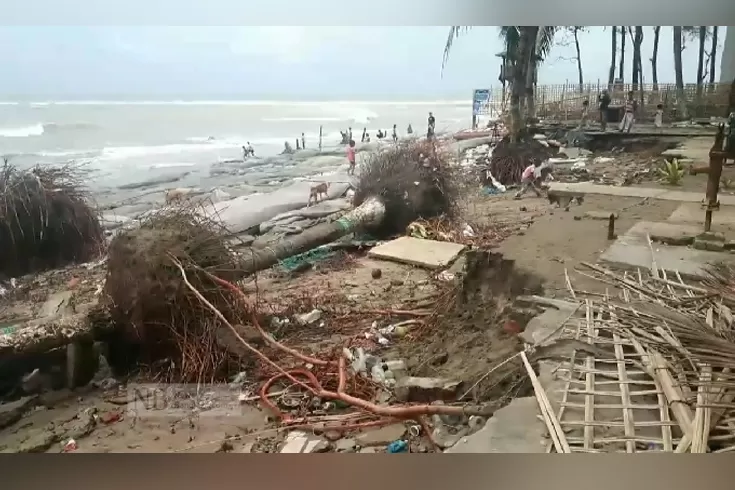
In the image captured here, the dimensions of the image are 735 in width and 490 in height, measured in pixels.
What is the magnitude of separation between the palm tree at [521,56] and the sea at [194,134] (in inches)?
5.3

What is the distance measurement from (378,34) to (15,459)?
1.59 meters

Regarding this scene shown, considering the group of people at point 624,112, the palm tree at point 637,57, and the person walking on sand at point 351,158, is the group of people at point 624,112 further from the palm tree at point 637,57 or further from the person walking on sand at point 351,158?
the person walking on sand at point 351,158

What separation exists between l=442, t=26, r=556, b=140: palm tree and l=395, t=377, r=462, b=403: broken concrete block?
2.32 ft

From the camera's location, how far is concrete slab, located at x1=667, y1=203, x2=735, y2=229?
1.55 meters

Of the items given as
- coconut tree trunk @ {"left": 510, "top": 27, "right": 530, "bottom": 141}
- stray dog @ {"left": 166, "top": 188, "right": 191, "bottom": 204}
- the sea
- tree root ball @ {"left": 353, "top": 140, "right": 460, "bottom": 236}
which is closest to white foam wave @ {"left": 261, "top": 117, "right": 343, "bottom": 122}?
the sea

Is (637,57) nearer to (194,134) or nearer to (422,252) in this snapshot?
(422,252)

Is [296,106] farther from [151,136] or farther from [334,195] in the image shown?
[151,136]

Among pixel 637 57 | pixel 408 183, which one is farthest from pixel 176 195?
pixel 637 57

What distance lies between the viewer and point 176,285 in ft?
5.14

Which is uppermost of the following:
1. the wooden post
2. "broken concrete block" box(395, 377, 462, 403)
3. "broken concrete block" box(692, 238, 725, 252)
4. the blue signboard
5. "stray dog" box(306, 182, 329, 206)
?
the blue signboard

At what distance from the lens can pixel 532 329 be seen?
5.13 feet

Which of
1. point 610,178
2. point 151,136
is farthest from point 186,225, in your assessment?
point 610,178

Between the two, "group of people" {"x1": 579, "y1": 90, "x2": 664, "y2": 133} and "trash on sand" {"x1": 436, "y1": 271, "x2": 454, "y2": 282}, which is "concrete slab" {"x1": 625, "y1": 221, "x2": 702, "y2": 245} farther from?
"trash on sand" {"x1": 436, "y1": 271, "x2": 454, "y2": 282}

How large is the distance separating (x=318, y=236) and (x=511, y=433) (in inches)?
28.9
